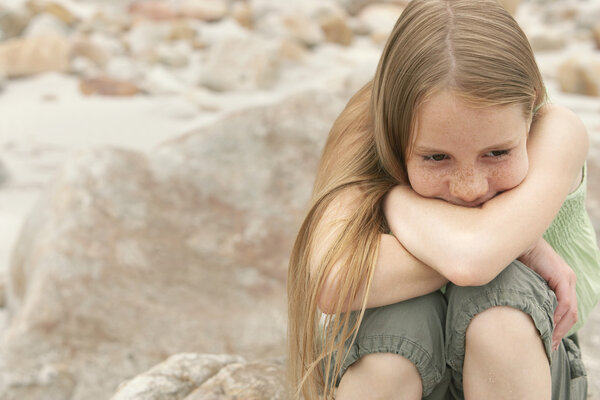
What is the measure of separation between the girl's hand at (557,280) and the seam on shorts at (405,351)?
0.31 meters

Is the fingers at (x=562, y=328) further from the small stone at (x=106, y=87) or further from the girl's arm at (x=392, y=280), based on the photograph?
the small stone at (x=106, y=87)

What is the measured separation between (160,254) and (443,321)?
179cm

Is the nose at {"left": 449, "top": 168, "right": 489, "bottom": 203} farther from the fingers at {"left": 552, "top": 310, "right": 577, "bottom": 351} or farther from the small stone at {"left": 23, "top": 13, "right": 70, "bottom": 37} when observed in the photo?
the small stone at {"left": 23, "top": 13, "right": 70, "bottom": 37}

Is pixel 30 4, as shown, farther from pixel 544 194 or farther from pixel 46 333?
pixel 544 194

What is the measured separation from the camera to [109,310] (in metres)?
2.76

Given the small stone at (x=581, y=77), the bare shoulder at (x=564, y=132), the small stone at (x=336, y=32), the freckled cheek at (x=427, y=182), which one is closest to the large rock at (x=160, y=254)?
the freckled cheek at (x=427, y=182)

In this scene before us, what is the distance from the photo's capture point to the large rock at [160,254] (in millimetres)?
2613

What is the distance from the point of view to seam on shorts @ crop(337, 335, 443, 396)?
142cm

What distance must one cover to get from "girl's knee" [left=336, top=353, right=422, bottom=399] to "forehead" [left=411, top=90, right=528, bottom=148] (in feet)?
1.48

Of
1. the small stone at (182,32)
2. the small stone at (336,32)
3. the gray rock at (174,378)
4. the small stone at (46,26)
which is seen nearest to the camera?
the gray rock at (174,378)

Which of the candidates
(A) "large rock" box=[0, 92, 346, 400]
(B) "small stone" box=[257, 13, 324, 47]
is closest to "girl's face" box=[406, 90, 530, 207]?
(A) "large rock" box=[0, 92, 346, 400]

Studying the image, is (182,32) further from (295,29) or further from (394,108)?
(394,108)

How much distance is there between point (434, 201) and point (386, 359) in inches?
14.0

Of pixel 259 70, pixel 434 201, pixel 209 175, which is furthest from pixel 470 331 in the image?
pixel 259 70
